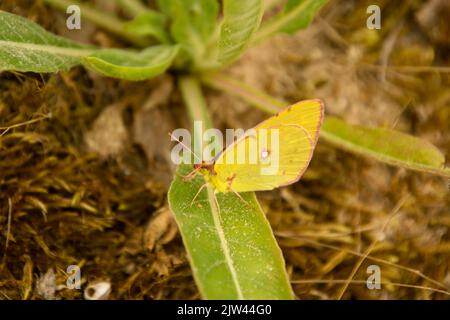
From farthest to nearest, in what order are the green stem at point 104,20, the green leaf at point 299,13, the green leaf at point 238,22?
1. the green stem at point 104,20
2. the green leaf at point 299,13
3. the green leaf at point 238,22

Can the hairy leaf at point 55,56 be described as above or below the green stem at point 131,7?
below

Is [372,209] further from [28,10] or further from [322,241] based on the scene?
[28,10]

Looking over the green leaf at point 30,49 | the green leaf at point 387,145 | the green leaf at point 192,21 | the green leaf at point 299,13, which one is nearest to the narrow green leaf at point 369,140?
the green leaf at point 387,145

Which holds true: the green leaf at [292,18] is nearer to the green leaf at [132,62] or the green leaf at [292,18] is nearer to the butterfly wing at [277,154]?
the green leaf at [132,62]

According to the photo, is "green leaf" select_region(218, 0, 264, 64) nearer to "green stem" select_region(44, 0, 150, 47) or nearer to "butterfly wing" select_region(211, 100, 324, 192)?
"butterfly wing" select_region(211, 100, 324, 192)

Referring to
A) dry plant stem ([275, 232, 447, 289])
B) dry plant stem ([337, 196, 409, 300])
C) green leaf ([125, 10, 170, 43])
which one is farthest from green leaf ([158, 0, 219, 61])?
dry plant stem ([337, 196, 409, 300])

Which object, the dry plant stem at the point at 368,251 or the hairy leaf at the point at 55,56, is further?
the dry plant stem at the point at 368,251
